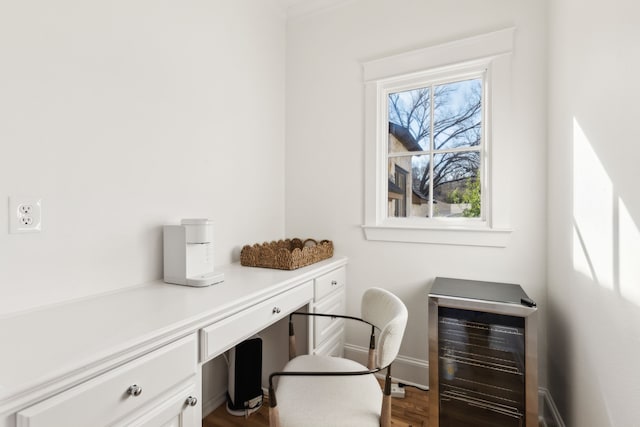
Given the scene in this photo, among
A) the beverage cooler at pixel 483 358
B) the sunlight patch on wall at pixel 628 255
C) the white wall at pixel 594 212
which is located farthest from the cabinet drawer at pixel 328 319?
the sunlight patch on wall at pixel 628 255

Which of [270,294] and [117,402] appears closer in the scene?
[117,402]

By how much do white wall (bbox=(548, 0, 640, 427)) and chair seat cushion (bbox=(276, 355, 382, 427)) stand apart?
0.80 meters

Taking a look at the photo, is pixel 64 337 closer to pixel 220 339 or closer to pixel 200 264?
pixel 220 339

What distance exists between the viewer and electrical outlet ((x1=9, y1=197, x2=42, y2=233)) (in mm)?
1041

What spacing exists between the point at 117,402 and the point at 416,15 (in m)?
2.55

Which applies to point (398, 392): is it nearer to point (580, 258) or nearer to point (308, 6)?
point (580, 258)

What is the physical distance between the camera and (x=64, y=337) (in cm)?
85

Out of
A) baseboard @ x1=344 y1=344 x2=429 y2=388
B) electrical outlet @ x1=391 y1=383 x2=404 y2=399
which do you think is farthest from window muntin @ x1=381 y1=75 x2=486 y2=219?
electrical outlet @ x1=391 y1=383 x2=404 y2=399

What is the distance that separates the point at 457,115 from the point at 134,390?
7.20 feet

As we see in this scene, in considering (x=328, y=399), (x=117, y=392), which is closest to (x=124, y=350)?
(x=117, y=392)

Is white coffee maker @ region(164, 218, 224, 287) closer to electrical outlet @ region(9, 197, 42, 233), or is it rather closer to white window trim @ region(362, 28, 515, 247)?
electrical outlet @ region(9, 197, 42, 233)

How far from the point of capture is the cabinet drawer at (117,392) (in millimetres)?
676

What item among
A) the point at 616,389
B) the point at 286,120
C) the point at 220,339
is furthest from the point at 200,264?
the point at 616,389

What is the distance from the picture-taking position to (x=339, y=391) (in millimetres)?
1278
